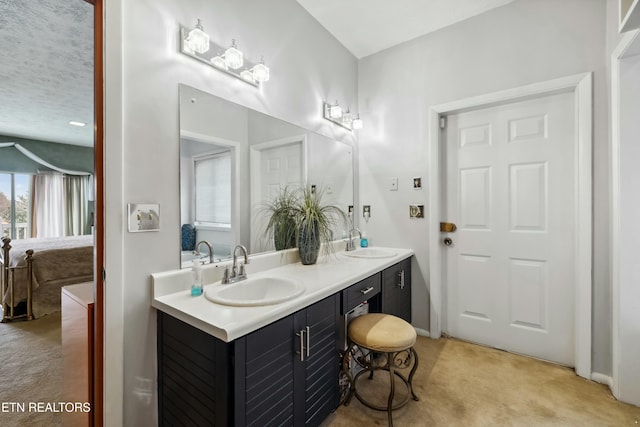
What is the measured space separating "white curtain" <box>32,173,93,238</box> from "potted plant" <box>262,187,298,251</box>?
578 cm

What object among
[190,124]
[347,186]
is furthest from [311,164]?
→ [190,124]

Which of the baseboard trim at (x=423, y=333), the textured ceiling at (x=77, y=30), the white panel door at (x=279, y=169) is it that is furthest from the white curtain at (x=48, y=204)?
the baseboard trim at (x=423, y=333)

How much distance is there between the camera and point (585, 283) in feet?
5.90

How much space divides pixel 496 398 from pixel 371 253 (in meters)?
1.23


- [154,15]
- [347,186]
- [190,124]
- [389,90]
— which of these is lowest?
[347,186]

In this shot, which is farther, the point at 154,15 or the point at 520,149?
the point at 520,149

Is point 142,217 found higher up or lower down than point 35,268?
higher up

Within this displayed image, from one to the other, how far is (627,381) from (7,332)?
4804 mm

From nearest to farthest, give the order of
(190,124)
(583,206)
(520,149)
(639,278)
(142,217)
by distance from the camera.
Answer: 1. (142,217)
2. (190,124)
3. (639,278)
4. (583,206)
5. (520,149)

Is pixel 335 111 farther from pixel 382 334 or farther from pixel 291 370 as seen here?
pixel 291 370

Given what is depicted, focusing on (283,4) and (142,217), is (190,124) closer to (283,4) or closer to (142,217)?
(142,217)

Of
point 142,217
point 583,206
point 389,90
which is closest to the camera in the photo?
point 142,217

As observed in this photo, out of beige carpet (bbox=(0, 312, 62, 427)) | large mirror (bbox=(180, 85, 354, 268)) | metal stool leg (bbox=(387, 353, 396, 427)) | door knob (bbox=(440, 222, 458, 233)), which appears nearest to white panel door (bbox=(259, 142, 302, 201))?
large mirror (bbox=(180, 85, 354, 268))

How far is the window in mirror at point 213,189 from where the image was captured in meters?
1.45
